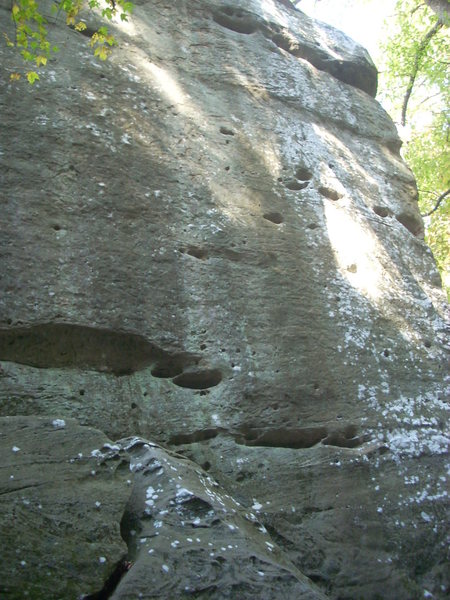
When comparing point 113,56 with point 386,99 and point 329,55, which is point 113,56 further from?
point 386,99

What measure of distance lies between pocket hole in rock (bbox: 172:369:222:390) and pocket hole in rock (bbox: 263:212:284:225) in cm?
164

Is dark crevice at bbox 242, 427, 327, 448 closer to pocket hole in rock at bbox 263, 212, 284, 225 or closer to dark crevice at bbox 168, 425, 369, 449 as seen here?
dark crevice at bbox 168, 425, 369, 449

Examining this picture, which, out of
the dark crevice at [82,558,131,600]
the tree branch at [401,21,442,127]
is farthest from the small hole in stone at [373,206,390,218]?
the tree branch at [401,21,442,127]

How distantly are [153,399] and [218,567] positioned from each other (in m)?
1.50

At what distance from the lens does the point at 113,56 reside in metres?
5.84

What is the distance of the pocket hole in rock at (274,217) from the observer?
552cm

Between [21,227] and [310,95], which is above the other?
[310,95]

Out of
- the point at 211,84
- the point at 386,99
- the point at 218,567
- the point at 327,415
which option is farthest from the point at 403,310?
the point at 386,99

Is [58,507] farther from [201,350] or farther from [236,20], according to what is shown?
[236,20]

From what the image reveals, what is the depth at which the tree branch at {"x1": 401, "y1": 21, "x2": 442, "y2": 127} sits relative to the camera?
1219cm

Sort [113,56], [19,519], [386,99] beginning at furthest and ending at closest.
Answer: [386,99]
[113,56]
[19,519]

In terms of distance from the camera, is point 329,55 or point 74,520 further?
point 329,55

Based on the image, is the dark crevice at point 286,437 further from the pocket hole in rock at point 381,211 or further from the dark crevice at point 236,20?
the dark crevice at point 236,20

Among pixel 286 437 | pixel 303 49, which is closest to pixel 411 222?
pixel 303 49
